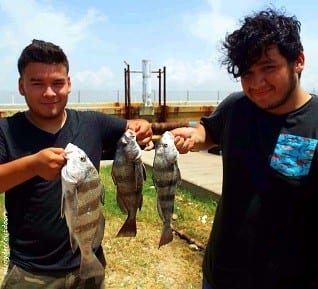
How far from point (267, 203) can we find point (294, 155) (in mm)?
360

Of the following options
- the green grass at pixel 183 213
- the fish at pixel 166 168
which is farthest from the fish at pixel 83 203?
the green grass at pixel 183 213

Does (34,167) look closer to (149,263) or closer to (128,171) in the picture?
(128,171)

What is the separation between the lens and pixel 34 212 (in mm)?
3100

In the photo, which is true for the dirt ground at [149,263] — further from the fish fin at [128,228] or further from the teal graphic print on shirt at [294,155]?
the teal graphic print on shirt at [294,155]

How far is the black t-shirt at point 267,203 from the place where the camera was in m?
2.77

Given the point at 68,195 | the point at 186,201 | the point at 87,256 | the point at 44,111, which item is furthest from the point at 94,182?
the point at 186,201

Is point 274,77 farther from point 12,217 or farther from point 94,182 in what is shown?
point 12,217

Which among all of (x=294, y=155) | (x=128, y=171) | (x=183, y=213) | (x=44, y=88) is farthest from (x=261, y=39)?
(x=183, y=213)

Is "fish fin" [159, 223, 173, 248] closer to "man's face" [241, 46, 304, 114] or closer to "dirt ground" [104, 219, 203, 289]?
"man's face" [241, 46, 304, 114]

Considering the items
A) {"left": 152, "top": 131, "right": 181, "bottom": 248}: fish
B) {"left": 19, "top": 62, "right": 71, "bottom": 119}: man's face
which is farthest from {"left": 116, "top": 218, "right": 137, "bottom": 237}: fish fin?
{"left": 19, "top": 62, "right": 71, "bottom": 119}: man's face

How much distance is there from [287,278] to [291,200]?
1.73 ft

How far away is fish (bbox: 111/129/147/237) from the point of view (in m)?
2.97

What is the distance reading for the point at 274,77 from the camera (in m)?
2.71

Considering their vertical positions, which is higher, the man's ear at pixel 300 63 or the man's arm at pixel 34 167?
the man's ear at pixel 300 63
